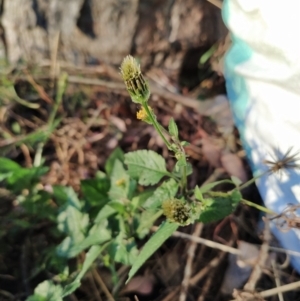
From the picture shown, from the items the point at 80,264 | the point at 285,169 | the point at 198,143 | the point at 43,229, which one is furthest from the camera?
the point at 198,143

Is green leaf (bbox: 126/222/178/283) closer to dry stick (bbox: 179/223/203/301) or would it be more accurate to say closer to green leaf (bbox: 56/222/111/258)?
green leaf (bbox: 56/222/111/258)

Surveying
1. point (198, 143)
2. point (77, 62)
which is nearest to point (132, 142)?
point (198, 143)

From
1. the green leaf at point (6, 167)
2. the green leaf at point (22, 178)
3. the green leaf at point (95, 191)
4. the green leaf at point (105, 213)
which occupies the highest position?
the green leaf at point (6, 167)

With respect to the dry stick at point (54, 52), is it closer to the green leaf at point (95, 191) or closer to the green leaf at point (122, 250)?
the green leaf at point (95, 191)

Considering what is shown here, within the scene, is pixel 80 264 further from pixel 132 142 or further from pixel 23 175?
pixel 132 142

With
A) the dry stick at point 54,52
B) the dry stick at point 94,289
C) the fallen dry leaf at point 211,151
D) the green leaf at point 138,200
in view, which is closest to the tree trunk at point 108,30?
the dry stick at point 54,52

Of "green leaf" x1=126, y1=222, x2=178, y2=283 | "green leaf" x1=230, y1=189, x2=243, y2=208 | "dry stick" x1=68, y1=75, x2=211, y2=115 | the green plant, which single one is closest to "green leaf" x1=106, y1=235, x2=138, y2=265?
the green plant
